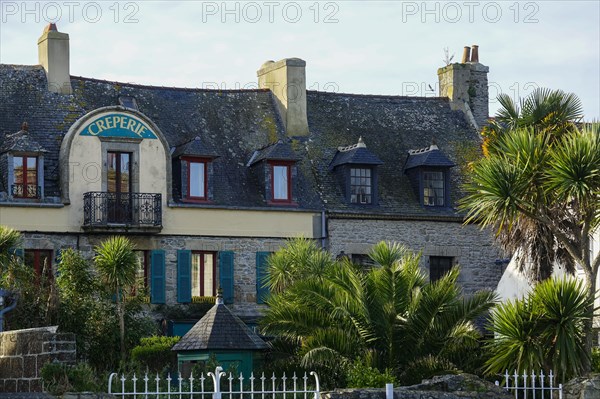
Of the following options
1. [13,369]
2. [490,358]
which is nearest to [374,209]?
[490,358]

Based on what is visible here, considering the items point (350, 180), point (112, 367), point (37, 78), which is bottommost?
point (112, 367)

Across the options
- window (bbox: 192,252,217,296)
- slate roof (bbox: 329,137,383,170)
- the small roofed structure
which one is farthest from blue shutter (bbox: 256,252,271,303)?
the small roofed structure

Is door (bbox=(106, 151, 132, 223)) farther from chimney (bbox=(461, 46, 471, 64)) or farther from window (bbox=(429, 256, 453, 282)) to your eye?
chimney (bbox=(461, 46, 471, 64))

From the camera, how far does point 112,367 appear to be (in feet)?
93.9

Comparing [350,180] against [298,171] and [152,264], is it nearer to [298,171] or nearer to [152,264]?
[298,171]

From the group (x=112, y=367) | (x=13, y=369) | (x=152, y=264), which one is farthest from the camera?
(x=152, y=264)

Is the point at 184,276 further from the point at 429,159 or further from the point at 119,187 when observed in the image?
the point at 429,159

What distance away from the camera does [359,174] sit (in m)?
37.0

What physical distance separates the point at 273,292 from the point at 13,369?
10.7 metres

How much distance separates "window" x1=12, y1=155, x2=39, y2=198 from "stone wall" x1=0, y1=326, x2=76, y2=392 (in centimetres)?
1145

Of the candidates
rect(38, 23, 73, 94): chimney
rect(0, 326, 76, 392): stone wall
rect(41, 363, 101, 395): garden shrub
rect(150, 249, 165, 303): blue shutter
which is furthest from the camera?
rect(38, 23, 73, 94): chimney

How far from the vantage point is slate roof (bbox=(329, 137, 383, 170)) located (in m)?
36.8

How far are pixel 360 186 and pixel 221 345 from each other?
43.8ft

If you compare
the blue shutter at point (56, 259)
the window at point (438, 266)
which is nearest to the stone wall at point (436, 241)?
the window at point (438, 266)
